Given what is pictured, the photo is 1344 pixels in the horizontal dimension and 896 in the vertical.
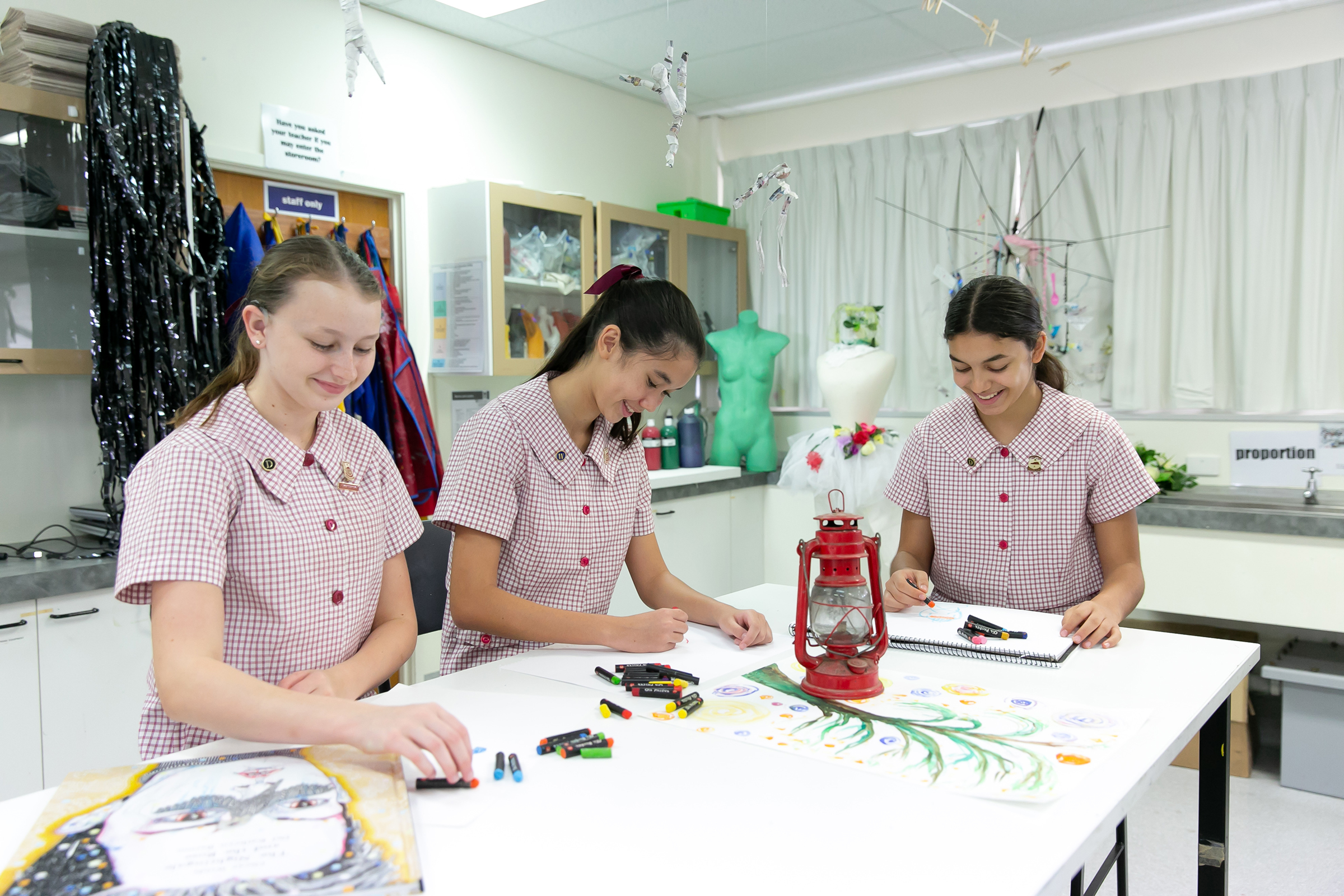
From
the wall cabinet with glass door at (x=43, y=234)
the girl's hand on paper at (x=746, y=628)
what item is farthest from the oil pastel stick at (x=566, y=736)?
the wall cabinet with glass door at (x=43, y=234)

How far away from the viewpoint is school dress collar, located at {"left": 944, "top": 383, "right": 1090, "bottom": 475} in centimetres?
189

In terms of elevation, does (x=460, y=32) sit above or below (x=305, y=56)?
above

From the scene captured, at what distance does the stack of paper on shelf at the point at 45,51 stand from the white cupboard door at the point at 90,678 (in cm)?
128

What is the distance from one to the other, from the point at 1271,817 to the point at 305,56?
3.82 metres

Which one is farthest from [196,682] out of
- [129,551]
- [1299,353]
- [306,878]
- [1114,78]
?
[1114,78]

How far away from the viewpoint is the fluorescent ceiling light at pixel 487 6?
3346 mm

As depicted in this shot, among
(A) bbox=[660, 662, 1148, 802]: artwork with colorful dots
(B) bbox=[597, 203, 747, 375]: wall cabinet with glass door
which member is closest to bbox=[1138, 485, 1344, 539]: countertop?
(B) bbox=[597, 203, 747, 375]: wall cabinet with glass door

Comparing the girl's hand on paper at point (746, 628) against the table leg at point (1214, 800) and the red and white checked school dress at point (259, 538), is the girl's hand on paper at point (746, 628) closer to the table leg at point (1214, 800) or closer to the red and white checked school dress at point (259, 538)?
the red and white checked school dress at point (259, 538)

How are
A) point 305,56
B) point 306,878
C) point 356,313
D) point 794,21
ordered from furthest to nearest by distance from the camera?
point 794,21, point 305,56, point 356,313, point 306,878

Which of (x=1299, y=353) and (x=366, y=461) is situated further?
(x=1299, y=353)

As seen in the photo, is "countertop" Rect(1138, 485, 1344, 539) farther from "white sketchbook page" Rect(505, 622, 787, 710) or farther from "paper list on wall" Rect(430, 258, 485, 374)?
"paper list on wall" Rect(430, 258, 485, 374)

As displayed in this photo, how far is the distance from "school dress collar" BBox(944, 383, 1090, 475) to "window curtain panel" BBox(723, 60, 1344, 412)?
198cm

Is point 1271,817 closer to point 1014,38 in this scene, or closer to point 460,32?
point 1014,38

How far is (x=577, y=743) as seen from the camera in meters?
1.12
